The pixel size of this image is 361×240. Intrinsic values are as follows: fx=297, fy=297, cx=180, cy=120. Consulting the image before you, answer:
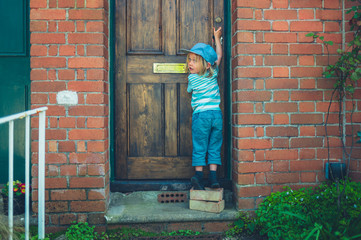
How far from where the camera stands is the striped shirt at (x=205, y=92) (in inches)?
113

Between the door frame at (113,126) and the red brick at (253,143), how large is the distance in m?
0.42

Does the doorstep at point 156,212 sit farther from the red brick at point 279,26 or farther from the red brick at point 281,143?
the red brick at point 279,26

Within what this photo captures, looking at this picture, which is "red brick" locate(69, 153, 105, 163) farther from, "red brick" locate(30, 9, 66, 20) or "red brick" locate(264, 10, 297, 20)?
"red brick" locate(264, 10, 297, 20)

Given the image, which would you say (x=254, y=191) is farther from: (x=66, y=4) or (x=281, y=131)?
(x=66, y=4)

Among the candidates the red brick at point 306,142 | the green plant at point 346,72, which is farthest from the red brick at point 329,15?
the red brick at point 306,142

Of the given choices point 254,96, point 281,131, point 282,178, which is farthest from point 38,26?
point 282,178

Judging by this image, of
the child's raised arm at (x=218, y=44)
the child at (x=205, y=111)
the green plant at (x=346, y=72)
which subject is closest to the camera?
the green plant at (x=346, y=72)

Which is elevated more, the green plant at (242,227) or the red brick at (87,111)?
the red brick at (87,111)

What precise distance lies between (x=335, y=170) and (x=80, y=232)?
234 centimetres

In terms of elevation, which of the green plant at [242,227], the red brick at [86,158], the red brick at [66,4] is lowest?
the green plant at [242,227]

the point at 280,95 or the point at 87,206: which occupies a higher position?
the point at 280,95

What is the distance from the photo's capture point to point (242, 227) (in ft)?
8.79

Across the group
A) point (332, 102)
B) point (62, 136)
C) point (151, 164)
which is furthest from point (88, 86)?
point (332, 102)

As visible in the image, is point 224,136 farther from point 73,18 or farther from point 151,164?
point 73,18
